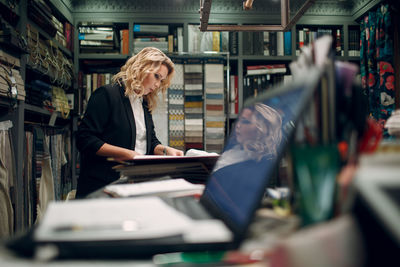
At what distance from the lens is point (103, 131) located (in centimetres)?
167

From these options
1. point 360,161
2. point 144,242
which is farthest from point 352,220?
point 144,242

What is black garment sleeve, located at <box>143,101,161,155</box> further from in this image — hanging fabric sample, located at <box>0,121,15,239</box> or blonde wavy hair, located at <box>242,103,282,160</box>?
blonde wavy hair, located at <box>242,103,282,160</box>

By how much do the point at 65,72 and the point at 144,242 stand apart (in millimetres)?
3086

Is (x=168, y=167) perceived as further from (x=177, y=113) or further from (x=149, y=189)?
(x=177, y=113)

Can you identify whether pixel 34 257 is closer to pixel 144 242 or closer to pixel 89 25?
pixel 144 242

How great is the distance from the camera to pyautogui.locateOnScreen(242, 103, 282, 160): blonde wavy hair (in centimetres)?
62

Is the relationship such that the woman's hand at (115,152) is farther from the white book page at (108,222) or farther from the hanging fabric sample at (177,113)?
the hanging fabric sample at (177,113)

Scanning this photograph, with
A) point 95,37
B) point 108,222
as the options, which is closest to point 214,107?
point 95,37

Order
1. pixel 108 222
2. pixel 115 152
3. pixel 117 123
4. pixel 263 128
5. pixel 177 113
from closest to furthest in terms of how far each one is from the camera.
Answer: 1. pixel 108 222
2. pixel 263 128
3. pixel 115 152
4. pixel 117 123
5. pixel 177 113

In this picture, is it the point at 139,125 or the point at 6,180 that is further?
the point at 6,180

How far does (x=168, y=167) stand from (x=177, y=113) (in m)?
2.27

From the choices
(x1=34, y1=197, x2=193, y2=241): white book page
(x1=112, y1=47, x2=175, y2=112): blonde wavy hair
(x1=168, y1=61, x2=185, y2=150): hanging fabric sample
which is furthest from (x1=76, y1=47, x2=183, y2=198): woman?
(x1=168, y1=61, x2=185, y2=150): hanging fabric sample

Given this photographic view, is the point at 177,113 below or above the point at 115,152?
above

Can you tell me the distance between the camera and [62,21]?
3389mm
